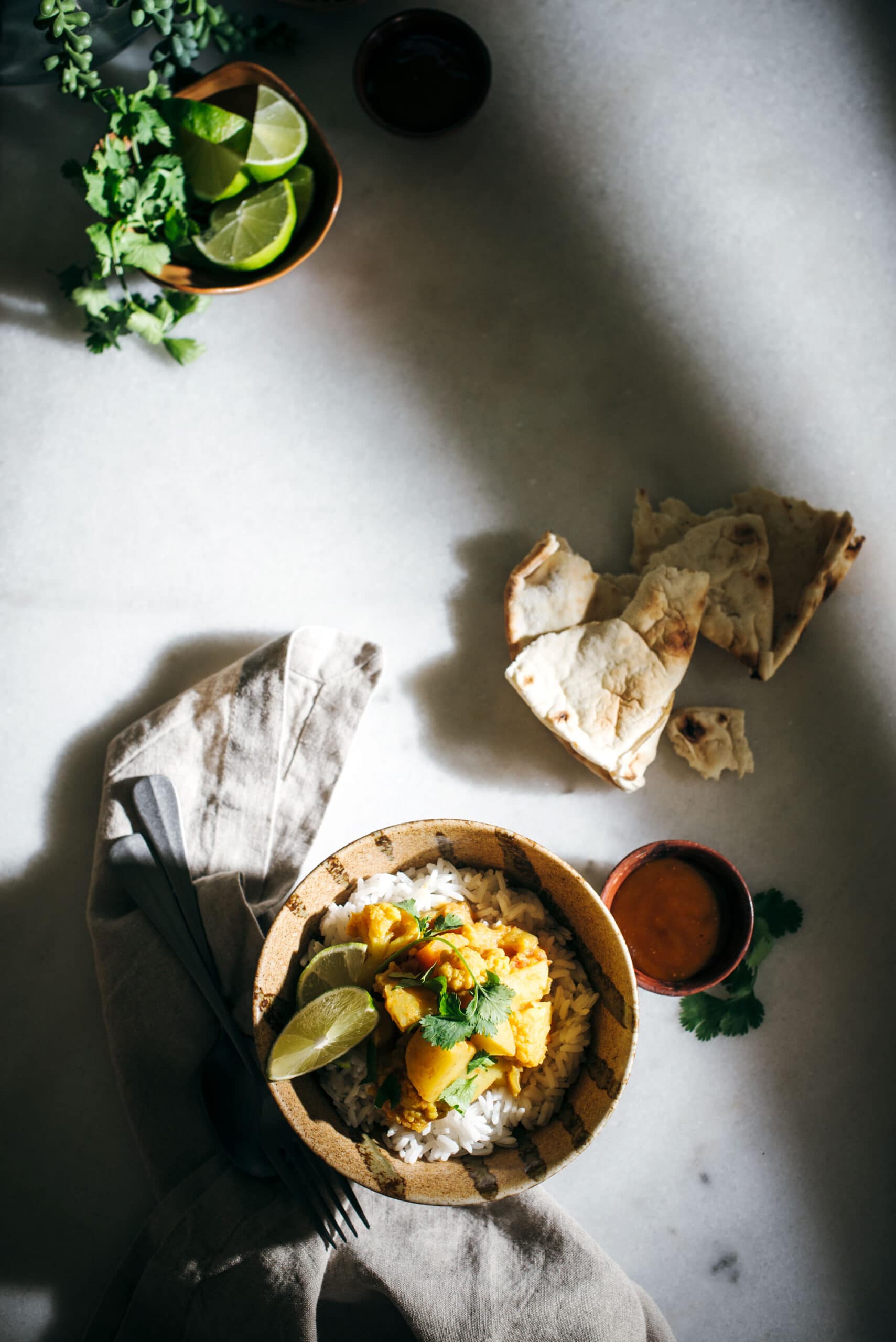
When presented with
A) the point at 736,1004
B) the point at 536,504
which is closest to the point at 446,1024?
the point at 736,1004

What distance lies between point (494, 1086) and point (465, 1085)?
112 millimetres

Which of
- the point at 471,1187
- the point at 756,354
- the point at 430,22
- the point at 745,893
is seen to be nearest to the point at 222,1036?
the point at 471,1187

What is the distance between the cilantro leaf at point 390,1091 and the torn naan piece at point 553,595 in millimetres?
829

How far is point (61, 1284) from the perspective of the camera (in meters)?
1.77

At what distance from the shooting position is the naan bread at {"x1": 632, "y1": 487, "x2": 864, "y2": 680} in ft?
5.99

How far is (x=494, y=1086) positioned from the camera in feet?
4.75

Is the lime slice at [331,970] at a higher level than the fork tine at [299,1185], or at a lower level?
higher

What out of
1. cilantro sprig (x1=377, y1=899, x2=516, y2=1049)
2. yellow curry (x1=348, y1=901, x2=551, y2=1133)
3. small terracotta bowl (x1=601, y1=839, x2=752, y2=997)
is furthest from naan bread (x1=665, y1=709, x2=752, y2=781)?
cilantro sprig (x1=377, y1=899, x2=516, y2=1049)

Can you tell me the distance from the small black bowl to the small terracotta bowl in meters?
1.61

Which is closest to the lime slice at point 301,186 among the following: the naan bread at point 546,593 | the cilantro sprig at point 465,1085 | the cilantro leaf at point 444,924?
the naan bread at point 546,593

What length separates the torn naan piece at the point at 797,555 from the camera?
1.83m

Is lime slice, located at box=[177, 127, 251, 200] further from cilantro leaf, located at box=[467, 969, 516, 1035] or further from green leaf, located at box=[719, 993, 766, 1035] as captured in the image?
green leaf, located at box=[719, 993, 766, 1035]

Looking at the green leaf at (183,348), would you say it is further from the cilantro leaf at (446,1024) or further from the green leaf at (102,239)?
the cilantro leaf at (446,1024)

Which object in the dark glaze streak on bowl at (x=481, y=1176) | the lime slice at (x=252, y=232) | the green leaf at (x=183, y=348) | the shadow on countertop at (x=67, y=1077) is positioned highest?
the lime slice at (x=252, y=232)
